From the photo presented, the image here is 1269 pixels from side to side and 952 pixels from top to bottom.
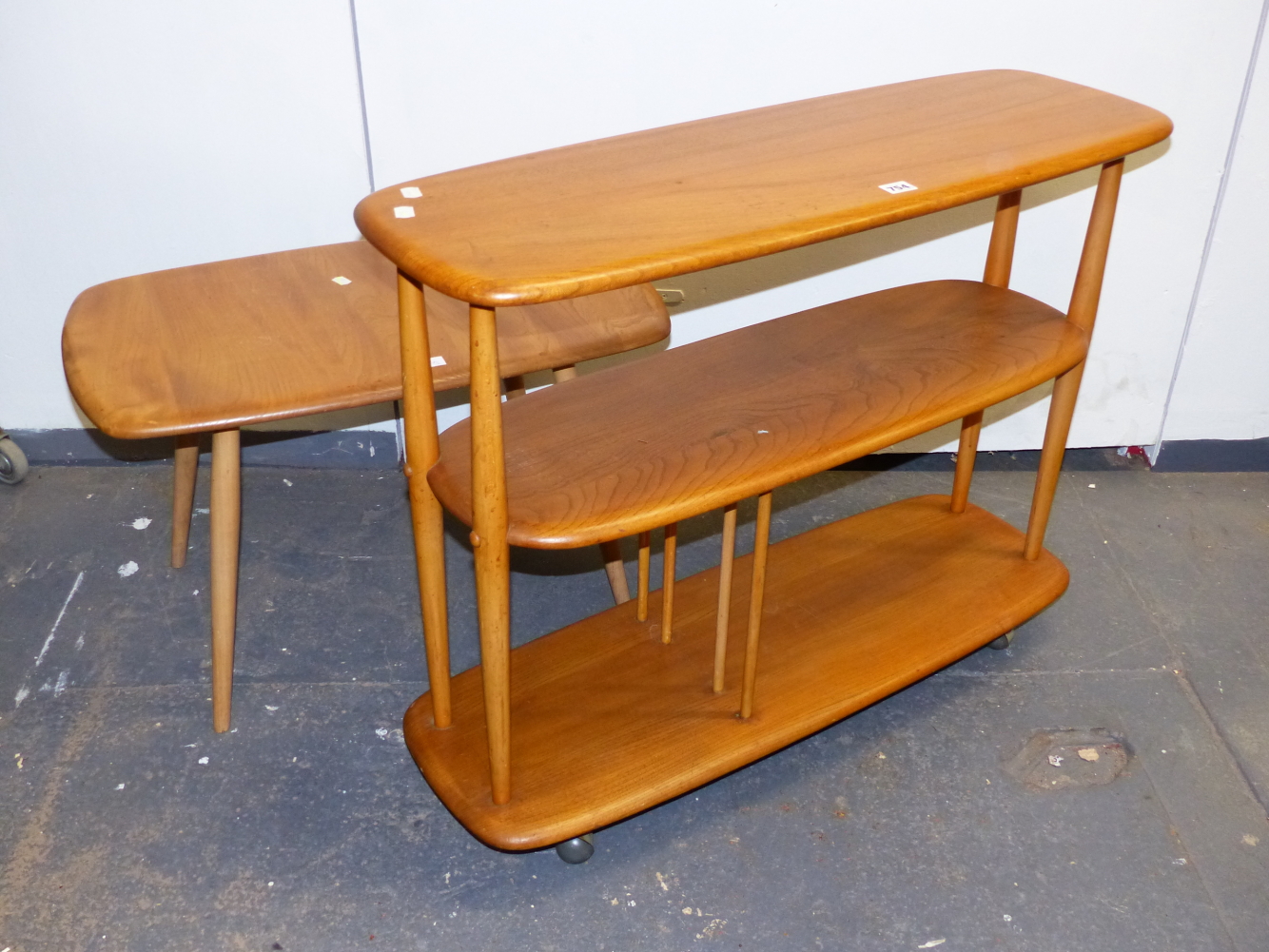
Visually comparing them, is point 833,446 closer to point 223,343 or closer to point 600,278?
point 600,278

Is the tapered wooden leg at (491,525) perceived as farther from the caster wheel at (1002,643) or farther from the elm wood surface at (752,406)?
the caster wheel at (1002,643)

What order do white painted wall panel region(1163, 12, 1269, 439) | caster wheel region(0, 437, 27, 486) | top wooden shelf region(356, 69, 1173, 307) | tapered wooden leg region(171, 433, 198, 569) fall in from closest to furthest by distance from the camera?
top wooden shelf region(356, 69, 1173, 307) < tapered wooden leg region(171, 433, 198, 569) < white painted wall panel region(1163, 12, 1269, 439) < caster wheel region(0, 437, 27, 486)

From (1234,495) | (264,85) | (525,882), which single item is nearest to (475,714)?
(525,882)

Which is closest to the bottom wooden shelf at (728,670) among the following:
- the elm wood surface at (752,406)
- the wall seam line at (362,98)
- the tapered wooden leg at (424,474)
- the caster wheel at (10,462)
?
the tapered wooden leg at (424,474)

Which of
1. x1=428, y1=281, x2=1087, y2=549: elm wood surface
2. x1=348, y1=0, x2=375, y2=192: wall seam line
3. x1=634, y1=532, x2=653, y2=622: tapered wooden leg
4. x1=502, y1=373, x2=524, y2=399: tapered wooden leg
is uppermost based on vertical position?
x1=348, y1=0, x2=375, y2=192: wall seam line

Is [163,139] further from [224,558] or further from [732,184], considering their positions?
[732,184]

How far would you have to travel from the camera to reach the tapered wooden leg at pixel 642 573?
158 centimetres

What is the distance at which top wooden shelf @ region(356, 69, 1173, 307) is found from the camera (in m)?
1.06

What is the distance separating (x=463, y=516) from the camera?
47.9 inches

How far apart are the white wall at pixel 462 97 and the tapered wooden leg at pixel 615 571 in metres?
0.52

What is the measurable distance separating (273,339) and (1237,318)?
5.50 ft

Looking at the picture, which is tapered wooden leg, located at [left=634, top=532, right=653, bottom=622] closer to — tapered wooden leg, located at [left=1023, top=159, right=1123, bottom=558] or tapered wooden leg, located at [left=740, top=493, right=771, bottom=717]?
tapered wooden leg, located at [left=740, top=493, right=771, bottom=717]

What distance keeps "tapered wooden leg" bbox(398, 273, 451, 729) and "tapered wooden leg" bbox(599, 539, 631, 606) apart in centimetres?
38

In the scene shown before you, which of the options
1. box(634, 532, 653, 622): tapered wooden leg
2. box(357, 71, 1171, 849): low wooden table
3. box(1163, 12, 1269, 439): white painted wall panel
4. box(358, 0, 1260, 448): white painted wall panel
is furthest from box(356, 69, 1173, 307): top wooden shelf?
box(1163, 12, 1269, 439): white painted wall panel
